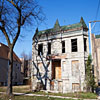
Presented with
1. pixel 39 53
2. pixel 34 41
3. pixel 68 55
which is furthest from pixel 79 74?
pixel 34 41

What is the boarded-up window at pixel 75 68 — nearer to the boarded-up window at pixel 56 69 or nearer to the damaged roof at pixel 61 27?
the boarded-up window at pixel 56 69

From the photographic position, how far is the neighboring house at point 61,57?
775 inches

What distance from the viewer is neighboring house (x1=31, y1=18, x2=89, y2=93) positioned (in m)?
19.7

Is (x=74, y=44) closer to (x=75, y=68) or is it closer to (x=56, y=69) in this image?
(x=75, y=68)

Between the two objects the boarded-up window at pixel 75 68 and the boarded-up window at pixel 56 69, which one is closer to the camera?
the boarded-up window at pixel 75 68

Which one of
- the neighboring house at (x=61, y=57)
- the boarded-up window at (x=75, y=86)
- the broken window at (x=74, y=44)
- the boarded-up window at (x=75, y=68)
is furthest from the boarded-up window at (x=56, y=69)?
the broken window at (x=74, y=44)

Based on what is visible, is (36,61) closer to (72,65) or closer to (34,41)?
(34,41)

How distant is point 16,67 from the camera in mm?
42094

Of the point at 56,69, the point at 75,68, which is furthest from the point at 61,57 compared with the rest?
the point at 75,68

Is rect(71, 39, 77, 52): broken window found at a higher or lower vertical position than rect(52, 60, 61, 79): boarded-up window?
higher

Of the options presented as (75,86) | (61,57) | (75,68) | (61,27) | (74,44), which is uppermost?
(61,27)

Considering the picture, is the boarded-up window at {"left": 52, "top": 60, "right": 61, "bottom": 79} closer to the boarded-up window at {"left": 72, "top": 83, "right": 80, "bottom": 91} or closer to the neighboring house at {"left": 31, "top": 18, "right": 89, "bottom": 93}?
the neighboring house at {"left": 31, "top": 18, "right": 89, "bottom": 93}

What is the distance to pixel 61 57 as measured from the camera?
21.3m

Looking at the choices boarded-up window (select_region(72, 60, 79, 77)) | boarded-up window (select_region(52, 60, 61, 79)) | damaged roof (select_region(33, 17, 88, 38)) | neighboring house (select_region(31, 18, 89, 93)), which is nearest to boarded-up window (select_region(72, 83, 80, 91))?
neighboring house (select_region(31, 18, 89, 93))
